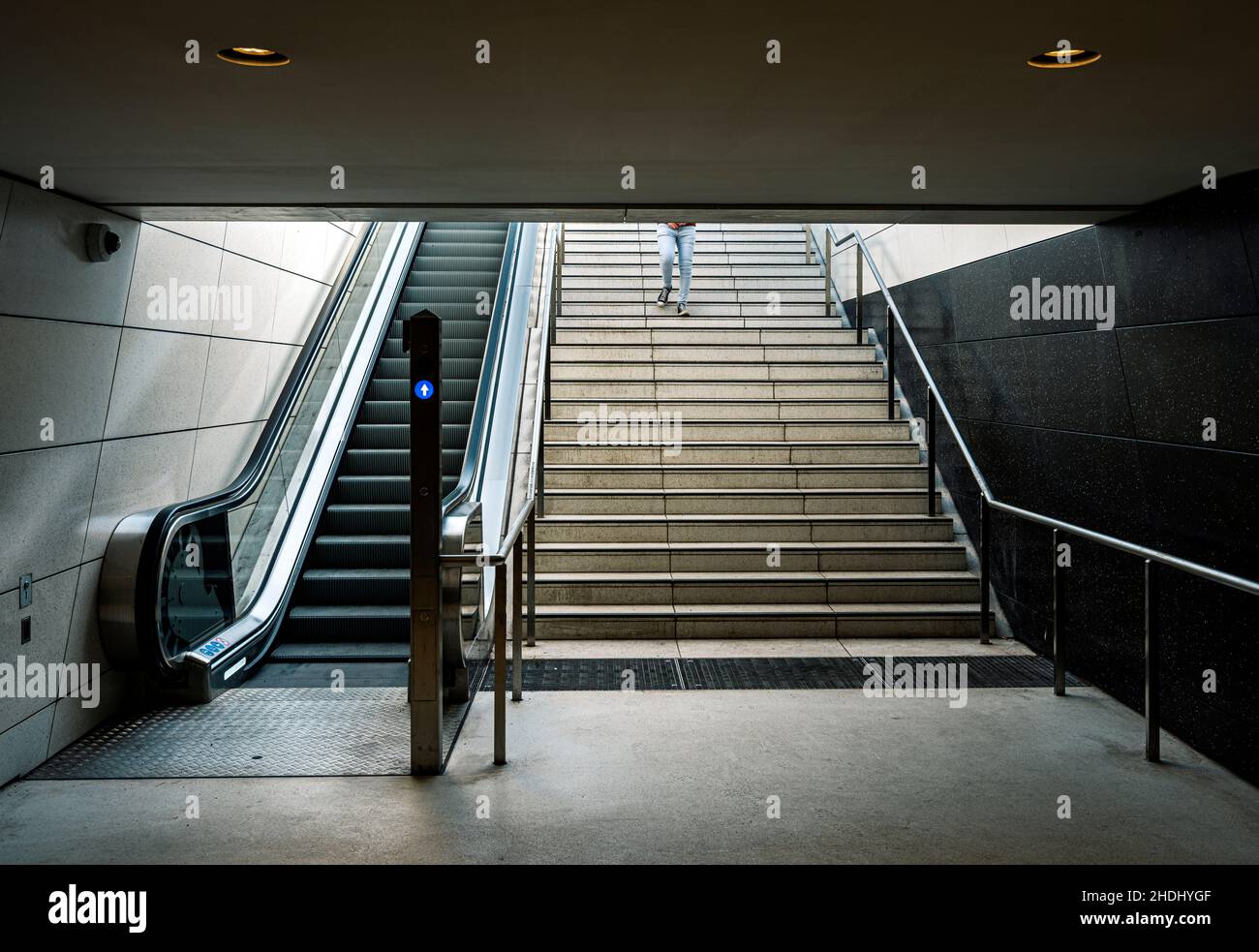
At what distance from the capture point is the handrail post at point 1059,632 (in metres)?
4.79

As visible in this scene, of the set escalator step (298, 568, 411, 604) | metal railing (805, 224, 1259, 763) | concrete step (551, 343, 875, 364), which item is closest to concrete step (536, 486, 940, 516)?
metal railing (805, 224, 1259, 763)

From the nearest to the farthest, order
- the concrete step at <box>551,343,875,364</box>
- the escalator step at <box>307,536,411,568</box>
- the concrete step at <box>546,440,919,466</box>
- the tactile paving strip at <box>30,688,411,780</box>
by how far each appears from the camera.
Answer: the tactile paving strip at <box>30,688,411,780</box> → the escalator step at <box>307,536,411,568</box> → the concrete step at <box>546,440,919,466</box> → the concrete step at <box>551,343,875,364</box>

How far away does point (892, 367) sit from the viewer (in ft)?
25.7

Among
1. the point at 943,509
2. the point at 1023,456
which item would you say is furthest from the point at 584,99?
the point at 943,509

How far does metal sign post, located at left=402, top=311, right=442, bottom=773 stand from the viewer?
148 inches

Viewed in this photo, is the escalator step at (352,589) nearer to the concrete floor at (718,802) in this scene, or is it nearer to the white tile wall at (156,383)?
the white tile wall at (156,383)

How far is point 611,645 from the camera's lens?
5711 mm

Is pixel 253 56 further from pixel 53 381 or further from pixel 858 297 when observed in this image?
pixel 858 297

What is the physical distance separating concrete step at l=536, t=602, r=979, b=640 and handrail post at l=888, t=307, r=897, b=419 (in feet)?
6.91

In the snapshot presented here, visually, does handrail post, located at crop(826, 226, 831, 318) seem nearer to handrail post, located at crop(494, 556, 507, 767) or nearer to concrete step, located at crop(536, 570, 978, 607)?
concrete step, located at crop(536, 570, 978, 607)

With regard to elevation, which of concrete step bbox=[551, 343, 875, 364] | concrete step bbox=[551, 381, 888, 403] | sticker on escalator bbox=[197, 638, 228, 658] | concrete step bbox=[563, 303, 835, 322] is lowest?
sticker on escalator bbox=[197, 638, 228, 658]

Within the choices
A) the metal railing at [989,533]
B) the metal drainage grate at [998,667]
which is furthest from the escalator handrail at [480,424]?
the metal railing at [989,533]

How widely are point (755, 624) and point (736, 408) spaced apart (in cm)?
227

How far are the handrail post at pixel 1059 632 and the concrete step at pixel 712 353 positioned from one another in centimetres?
361
